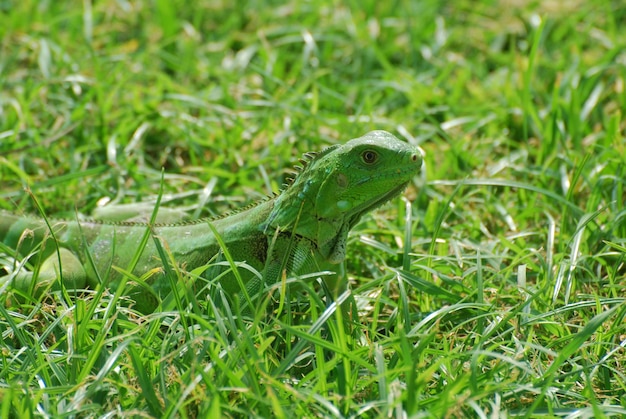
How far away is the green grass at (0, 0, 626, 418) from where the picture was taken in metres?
3.45

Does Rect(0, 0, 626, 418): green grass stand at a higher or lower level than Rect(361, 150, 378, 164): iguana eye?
lower

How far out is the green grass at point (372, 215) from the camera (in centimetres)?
345

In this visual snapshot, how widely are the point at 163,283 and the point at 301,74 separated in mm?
3375

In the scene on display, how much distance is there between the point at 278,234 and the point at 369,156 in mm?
642

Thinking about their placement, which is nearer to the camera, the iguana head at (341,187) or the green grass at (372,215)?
the green grass at (372,215)

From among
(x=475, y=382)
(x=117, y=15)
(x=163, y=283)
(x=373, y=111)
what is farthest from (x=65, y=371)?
(x=117, y=15)

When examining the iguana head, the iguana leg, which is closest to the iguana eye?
the iguana head

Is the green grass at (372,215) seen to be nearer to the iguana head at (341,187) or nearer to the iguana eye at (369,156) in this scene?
the iguana head at (341,187)

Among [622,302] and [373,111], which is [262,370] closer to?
[622,302]

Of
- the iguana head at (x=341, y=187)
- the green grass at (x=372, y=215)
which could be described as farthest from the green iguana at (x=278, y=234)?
the green grass at (x=372, y=215)

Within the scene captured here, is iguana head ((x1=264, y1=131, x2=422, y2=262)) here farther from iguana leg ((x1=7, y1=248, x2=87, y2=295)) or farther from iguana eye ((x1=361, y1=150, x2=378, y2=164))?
iguana leg ((x1=7, y1=248, x2=87, y2=295))

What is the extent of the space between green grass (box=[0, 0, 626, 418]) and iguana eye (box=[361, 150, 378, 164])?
58cm

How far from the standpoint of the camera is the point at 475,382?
3.34m

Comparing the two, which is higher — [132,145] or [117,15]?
[117,15]
